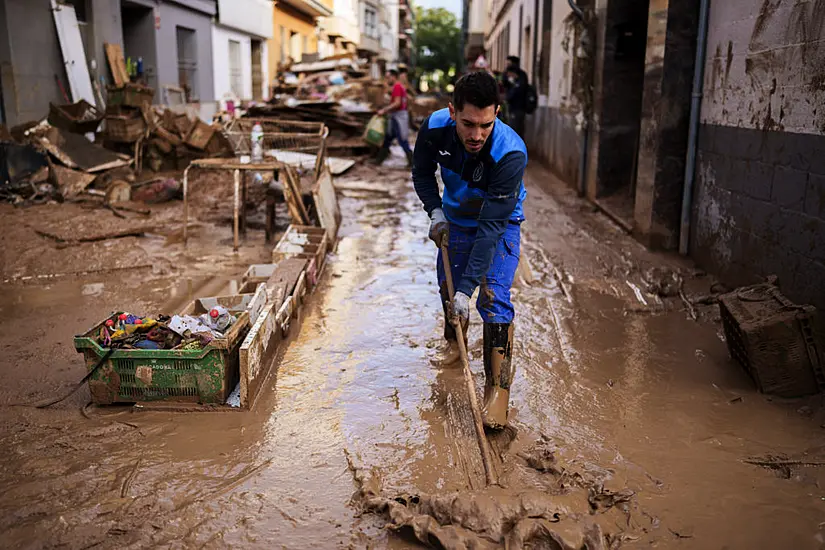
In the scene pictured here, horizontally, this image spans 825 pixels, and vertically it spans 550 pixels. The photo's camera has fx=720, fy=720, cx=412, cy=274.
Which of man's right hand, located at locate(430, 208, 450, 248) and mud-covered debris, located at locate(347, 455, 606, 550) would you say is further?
man's right hand, located at locate(430, 208, 450, 248)

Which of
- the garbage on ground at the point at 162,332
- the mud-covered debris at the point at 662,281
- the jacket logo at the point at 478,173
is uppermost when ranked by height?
the jacket logo at the point at 478,173

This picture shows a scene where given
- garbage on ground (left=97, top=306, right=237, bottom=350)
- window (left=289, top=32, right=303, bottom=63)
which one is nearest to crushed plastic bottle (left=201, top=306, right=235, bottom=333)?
garbage on ground (left=97, top=306, right=237, bottom=350)

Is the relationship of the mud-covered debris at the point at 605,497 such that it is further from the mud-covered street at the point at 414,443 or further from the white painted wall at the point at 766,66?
the white painted wall at the point at 766,66

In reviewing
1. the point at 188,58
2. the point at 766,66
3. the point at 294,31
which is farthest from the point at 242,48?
the point at 766,66

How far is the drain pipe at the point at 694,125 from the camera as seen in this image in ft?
21.1

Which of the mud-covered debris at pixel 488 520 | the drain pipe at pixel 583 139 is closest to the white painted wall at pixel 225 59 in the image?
the drain pipe at pixel 583 139

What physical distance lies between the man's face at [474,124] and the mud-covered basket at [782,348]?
1.88m

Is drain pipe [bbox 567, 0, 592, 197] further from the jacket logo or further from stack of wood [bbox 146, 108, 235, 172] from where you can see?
the jacket logo

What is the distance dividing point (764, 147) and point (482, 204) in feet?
9.17

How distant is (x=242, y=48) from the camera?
20.0m

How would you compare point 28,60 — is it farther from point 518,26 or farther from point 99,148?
point 518,26

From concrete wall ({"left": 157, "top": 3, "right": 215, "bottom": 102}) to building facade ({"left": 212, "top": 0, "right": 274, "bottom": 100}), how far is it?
0.43m

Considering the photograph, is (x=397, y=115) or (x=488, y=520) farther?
(x=397, y=115)

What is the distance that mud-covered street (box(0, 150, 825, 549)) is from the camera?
9.05ft
